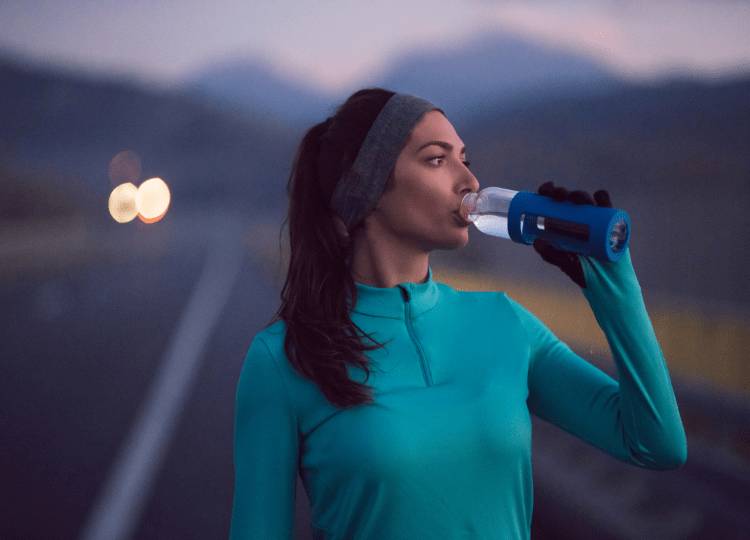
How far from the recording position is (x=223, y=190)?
9219 centimetres

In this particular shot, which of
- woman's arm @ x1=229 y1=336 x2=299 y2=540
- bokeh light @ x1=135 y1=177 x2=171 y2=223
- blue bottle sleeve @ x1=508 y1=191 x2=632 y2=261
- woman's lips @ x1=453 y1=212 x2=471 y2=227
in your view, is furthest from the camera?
bokeh light @ x1=135 y1=177 x2=171 y2=223

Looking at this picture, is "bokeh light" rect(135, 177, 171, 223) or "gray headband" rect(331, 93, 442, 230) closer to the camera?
"gray headband" rect(331, 93, 442, 230)

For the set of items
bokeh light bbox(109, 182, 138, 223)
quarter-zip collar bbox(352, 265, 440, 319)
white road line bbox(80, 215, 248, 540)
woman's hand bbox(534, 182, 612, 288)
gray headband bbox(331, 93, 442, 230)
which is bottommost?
white road line bbox(80, 215, 248, 540)

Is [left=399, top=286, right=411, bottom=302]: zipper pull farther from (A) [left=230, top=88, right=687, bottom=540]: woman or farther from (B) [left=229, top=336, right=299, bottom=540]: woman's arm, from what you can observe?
(B) [left=229, top=336, right=299, bottom=540]: woman's arm

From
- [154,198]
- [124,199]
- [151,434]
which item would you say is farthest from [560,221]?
[124,199]

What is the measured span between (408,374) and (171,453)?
5874mm

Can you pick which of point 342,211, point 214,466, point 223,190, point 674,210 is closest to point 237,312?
point 674,210

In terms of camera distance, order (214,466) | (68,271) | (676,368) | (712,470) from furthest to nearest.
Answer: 1. (68,271)
2. (214,466)
3. (676,368)
4. (712,470)

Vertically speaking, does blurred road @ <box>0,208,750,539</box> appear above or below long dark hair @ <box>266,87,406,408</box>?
below

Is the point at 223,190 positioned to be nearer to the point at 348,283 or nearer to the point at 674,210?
the point at 674,210

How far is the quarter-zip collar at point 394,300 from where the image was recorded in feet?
7.13

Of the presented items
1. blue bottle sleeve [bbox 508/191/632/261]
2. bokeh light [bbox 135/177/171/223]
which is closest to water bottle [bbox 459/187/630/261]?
blue bottle sleeve [bbox 508/191/632/261]

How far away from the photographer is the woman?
6.17 feet

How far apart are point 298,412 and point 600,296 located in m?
0.72
